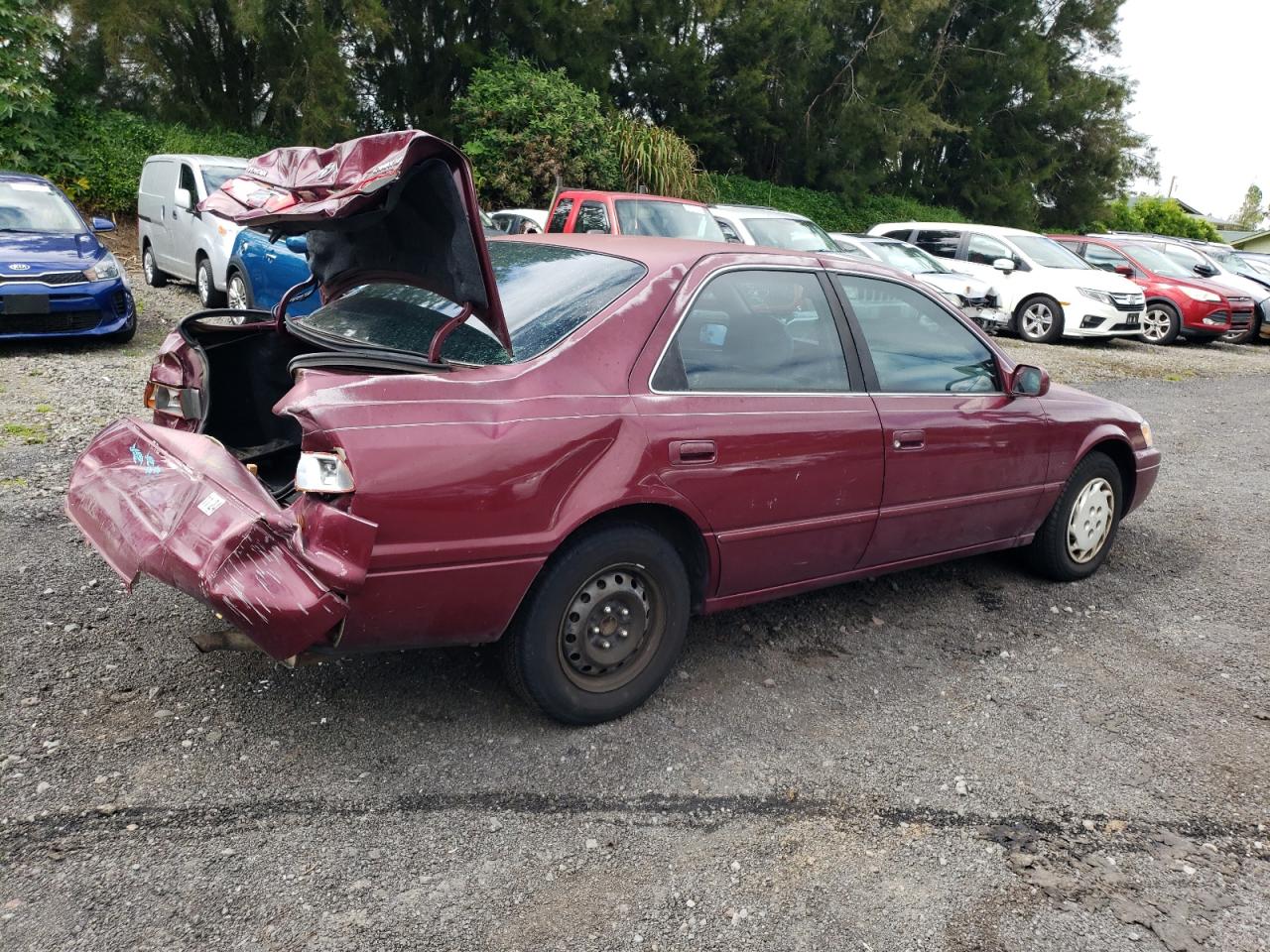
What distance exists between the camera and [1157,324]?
16.8m

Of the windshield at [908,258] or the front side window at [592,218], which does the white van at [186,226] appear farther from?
the windshield at [908,258]

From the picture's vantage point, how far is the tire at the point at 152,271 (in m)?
13.0

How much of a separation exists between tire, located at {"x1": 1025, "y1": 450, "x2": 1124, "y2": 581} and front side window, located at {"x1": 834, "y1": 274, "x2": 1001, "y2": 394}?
867 millimetres

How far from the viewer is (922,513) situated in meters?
4.20

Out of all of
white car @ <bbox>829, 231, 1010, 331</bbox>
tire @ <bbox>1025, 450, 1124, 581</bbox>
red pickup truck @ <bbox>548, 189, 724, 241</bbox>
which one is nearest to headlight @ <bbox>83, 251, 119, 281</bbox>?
red pickup truck @ <bbox>548, 189, 724, 241</bbox>

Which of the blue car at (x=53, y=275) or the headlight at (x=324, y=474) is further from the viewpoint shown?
the blue car at (x=53, y=275)

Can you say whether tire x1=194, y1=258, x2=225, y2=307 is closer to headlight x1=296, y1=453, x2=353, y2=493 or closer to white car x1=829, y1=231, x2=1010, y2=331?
white car x1=829, y1=231, x2=1010, y2=331

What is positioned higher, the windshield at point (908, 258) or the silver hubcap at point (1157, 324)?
the windshield at point (908, 258)

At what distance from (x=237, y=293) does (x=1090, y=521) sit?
817 cm

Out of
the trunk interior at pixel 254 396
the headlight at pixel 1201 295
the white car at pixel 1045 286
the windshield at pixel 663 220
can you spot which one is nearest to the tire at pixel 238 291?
the windshield at pixel 663 220

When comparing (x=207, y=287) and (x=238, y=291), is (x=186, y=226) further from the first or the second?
(x=238, y=291)

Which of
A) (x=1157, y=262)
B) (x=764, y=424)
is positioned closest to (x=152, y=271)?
(x=764, y=424)

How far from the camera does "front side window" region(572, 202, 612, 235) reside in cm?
1093

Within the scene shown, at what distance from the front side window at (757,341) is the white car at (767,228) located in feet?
23.8
